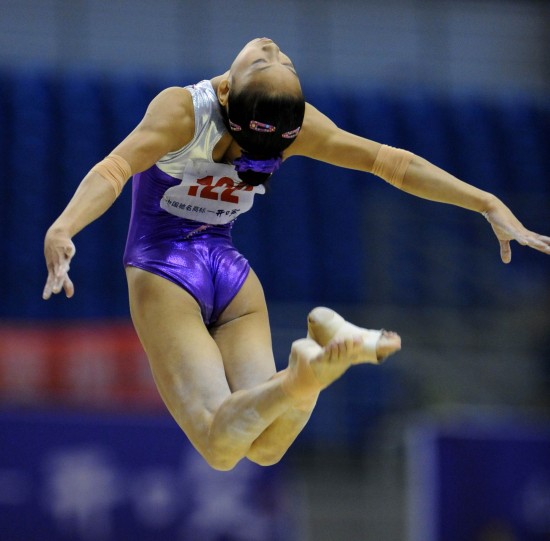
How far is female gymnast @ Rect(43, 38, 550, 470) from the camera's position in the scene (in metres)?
3.53

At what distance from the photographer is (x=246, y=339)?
4.13 metres

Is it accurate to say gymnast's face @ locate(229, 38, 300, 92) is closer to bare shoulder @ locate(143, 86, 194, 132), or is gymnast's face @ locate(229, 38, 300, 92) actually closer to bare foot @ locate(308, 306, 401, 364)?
bare shoulder @ locate(143, 86, 194, 132)

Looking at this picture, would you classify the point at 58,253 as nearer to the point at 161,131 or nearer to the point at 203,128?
the point at 161,131

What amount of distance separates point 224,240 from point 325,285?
4.96 m

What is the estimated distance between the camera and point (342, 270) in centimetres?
935

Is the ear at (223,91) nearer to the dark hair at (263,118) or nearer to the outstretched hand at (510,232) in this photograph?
the dark hair at (263,118)

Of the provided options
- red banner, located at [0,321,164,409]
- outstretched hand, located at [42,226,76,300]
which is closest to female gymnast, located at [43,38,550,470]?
outstretched hand, located at [42,226,76,300]

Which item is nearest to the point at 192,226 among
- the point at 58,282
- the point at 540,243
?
the point at 58,282

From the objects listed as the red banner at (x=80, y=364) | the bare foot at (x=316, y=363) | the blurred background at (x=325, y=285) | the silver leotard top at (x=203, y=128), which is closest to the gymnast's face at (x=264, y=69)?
the silver leotard top at (x=203, y=128)

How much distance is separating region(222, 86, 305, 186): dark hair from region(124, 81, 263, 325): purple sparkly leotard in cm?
20

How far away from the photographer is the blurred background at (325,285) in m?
6.66

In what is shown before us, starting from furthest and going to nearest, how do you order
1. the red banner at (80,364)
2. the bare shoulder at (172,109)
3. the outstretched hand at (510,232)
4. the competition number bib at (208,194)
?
the red banner at (80,364) < the competition number bib at (208,194) < the outstretched hand at (510,232) < the bare shoulder at (172,109)

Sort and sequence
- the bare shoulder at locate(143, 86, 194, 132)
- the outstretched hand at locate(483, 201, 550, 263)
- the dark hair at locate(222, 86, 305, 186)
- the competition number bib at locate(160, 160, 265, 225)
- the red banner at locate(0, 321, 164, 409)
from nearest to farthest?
1. the dark hair at locate(222, 86, 305, 186)
2. the bare shoulder at locate(143, 86, 194, 132)
3. the outstretched hand at locate(483, 201, 550, 263)
4. the competition number bib at locate(160, 160, 265, 225)
5. the red banner at locate(0, 321, 164, 409)

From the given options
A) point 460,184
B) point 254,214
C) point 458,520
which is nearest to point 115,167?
point 460,184
